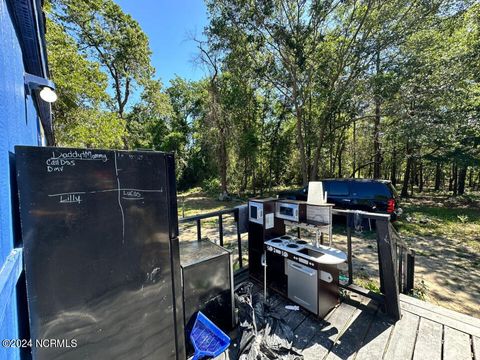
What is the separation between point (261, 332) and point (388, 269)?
1.36m

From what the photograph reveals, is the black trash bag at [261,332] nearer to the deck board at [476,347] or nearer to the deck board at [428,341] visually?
the deck board at [428,341]

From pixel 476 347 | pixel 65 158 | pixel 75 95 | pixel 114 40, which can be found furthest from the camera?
pixel 114 40

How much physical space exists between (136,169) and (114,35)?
12610 millimetres

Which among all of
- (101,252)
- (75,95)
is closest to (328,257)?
(101,252)

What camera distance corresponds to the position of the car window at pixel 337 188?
19.4ft

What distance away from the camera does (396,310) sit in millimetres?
2068

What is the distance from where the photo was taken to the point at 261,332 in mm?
1911

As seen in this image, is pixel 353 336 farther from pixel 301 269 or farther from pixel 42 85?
pixel 42 85

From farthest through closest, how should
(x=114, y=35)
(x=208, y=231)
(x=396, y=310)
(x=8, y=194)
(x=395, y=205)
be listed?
(x=114, y=35), (x=208, y=231), (x=395, y=205), (x=396, y=310), (x=8, y=194)

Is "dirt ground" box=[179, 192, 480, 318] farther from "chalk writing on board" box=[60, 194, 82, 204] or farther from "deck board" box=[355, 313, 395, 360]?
"chalk writing on board" box=[60, 194, 82, 204]

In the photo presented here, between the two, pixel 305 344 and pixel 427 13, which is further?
pixel 427 13

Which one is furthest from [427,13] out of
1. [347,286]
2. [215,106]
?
[347,286]

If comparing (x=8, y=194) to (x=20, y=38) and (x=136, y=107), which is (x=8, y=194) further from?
(x=136, y=107)

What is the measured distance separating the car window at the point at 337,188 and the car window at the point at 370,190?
224 mm
